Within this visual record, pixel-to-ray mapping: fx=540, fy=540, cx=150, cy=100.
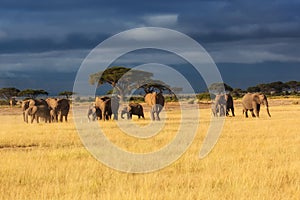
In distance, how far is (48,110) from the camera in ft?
137

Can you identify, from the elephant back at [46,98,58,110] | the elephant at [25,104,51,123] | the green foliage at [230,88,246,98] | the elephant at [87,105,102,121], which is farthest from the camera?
the green foliage at [230,88,246,98]

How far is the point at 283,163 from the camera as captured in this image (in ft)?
44.3

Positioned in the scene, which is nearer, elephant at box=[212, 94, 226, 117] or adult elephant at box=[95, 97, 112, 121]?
adult elephant at box=[95, 97, 112, 121]

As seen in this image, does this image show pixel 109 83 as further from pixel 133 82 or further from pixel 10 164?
pixel 10 164

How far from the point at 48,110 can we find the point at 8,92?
64.5 metres

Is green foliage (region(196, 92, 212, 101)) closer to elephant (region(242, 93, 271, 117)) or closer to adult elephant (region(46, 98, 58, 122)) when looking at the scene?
elephant (region(242, 93, 271, 117))

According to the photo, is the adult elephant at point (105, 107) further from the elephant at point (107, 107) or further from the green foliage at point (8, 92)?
the green foliage at point (8, 92)

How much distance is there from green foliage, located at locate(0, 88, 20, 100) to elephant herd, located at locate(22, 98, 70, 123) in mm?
58434

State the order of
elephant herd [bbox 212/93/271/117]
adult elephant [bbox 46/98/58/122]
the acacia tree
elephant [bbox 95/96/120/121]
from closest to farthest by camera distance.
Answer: adult elephant [bbox 46/98/58/122] → elephant [bbox 95/96/120/121] → elephant herd [bbox 212/93/271/117] → the acacia tree

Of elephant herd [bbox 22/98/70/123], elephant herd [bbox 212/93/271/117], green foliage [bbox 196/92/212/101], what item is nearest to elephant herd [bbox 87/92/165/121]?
elephant herd [bbox 22/98/70/123]

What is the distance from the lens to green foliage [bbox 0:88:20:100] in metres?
102

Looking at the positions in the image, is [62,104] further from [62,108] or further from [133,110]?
[133,110]

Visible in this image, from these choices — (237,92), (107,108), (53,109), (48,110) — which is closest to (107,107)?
(107,108)

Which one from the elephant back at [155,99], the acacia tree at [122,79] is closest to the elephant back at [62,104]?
the elephant back at [155,99]
